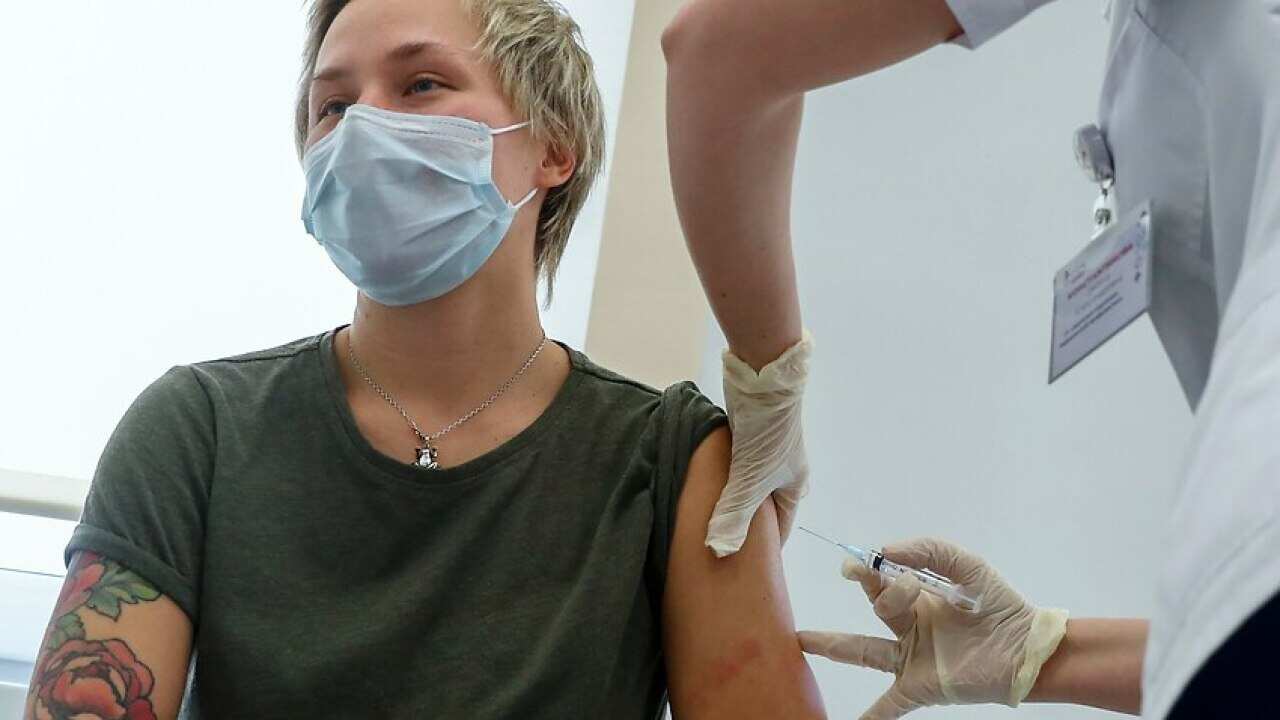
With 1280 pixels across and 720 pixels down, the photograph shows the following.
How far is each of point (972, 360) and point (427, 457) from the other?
1034mm

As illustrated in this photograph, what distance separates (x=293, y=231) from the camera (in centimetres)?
247

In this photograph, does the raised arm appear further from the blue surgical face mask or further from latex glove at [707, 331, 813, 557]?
the blue surgical face mask

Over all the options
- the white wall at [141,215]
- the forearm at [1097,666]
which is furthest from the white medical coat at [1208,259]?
the white wall at [141,215]

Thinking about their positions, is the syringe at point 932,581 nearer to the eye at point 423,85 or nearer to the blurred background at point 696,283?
the blurred background at point 696,283

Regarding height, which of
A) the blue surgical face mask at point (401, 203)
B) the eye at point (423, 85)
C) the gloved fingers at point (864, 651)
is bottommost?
the gloved fingers at point (864, 651)

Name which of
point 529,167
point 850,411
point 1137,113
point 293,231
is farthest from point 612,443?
point 293,231

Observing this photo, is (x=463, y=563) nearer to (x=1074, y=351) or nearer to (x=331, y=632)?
→ (x=331, y=632)

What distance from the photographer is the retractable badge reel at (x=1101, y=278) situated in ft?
3.33

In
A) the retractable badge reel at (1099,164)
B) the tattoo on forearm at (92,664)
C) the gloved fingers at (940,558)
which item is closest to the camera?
the retractable badge reel at (1099,164)

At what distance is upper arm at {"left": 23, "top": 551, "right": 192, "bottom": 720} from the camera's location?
128 centimetres

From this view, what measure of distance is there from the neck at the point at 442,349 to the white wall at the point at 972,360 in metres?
0.87

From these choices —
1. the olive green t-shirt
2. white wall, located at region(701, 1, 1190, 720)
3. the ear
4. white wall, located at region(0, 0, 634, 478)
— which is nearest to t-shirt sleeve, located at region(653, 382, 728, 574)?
the olive green t-shirt

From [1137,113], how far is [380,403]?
0.92 meters

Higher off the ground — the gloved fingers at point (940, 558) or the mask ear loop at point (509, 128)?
the mask ear loop at point (509, 128)
